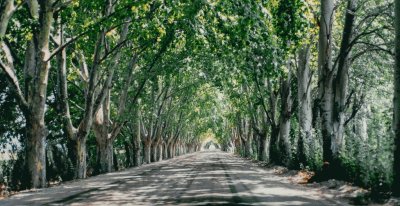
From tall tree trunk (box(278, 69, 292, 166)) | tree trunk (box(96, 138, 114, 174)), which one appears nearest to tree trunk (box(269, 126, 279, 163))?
tall tree trunk (box(278, 69, 292, 166))

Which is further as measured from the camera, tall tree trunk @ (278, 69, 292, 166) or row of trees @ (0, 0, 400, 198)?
tall tree trunk @ (278, 69, 292, 166)

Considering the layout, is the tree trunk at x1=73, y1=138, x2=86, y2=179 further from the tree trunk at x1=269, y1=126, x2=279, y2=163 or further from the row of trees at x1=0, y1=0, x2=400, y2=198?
the tree trunk at x1=269, y1=126, x2=279, y2=163

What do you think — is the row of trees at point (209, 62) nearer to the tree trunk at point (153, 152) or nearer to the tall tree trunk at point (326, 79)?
the tall tree trunk at point (326, 79)

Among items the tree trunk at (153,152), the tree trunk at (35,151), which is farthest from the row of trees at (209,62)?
the tree trunk at (153,152)

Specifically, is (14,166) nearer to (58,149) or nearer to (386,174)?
(58,149)

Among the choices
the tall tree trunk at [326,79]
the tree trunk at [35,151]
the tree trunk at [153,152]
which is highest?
the tall tree trunk at [326,79]

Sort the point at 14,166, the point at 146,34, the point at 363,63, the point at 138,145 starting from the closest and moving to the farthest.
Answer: the point at 146,34, the point at 14,166, the point at 363,63, the point at 138,145

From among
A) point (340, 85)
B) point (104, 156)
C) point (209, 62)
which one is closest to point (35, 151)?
point (104, 156)

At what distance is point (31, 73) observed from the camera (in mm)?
16391

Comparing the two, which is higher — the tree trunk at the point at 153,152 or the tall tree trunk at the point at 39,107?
the tall tree trunk at the point at 39,107

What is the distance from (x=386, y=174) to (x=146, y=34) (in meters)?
10.9

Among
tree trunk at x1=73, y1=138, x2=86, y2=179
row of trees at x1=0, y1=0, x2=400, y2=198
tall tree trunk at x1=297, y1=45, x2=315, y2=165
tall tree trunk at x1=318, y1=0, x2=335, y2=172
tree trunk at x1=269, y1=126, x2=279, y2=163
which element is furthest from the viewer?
tree trunk at x1=269, y1=126, x2=279, y2=163

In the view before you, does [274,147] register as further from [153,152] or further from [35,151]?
[153,152]

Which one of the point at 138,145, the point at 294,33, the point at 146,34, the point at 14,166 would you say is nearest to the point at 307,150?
the point at 294,33
